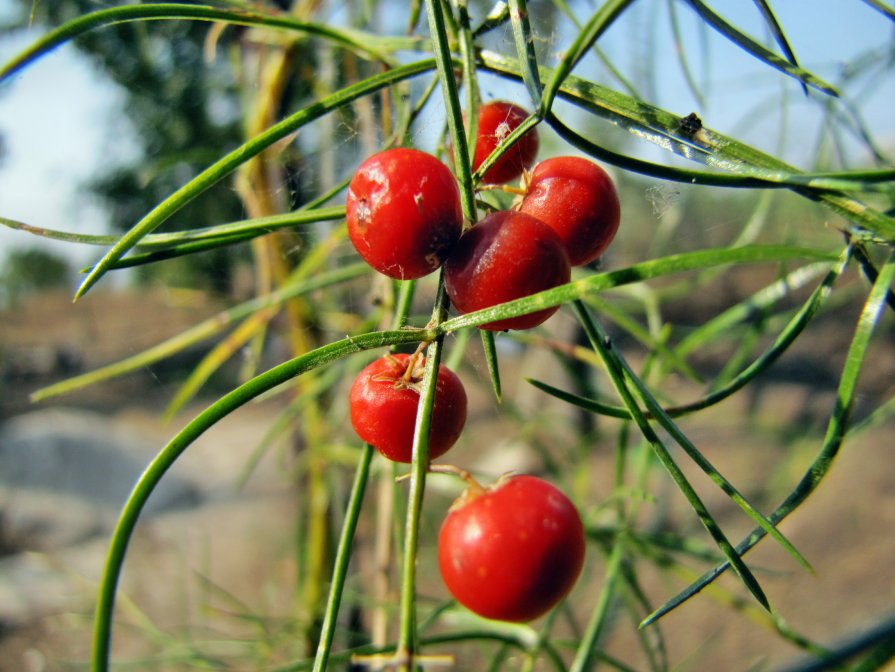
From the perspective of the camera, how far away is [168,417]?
1.63 ft

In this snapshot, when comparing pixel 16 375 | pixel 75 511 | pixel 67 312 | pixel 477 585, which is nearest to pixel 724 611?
pixel 477 585

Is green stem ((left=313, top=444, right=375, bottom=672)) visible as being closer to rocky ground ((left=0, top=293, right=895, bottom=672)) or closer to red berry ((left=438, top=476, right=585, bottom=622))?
red berry ((left=438, top=476, right=585, bottom=622))

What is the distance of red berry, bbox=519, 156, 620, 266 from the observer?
0.17 m

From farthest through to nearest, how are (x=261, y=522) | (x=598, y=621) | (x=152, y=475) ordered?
(x=261, y=522), (x=598, y=621), (x=152, y=475)

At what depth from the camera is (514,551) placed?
16cm

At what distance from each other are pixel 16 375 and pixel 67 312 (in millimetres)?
1616

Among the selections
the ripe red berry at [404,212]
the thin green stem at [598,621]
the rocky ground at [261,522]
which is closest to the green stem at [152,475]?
the ripe red berry at [404,212]

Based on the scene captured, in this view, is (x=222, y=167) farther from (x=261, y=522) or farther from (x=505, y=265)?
(x=261, y=522)

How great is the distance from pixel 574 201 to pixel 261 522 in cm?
195

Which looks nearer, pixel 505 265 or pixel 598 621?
pixel 505 265

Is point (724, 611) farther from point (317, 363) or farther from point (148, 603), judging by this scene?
point (317, 363)

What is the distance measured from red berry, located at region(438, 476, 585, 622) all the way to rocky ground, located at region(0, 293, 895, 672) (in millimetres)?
328

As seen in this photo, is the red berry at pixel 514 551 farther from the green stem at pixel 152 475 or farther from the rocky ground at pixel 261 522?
the rocky ground at pixel 261 522

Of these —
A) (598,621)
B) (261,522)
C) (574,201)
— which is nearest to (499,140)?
(574,201)
